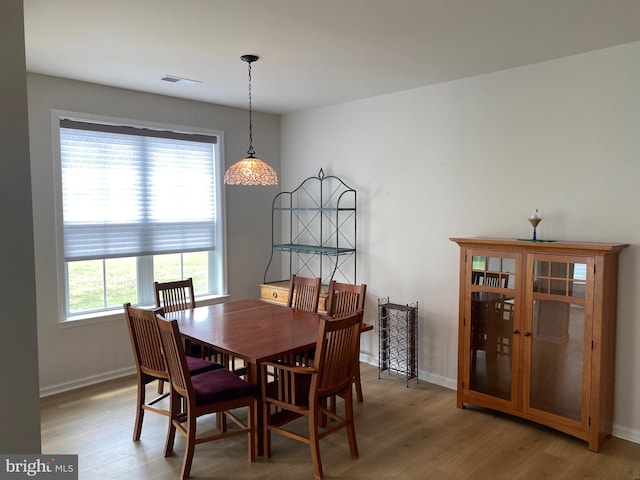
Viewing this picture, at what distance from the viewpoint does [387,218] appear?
457 centimetres

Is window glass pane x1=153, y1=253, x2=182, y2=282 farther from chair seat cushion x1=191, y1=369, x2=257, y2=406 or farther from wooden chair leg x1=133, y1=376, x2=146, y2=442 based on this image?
chair seat cushion x1=191, y1=369, x2=257, y2=406

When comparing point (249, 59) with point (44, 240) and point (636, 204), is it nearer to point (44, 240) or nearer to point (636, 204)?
point (44, 240)

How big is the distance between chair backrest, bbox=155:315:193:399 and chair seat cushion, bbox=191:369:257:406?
99 mm

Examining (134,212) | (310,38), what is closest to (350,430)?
(310,38)

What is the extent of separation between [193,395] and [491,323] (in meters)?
2.18

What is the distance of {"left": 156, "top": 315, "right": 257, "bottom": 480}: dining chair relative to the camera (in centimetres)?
268

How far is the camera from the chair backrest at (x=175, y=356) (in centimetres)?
264

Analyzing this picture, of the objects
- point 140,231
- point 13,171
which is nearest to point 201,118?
point 140,231

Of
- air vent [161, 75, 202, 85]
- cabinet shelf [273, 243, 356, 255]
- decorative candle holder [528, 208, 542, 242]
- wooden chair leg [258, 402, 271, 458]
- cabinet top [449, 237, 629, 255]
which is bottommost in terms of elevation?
wooden chair leg [258, 402, 271, 458]

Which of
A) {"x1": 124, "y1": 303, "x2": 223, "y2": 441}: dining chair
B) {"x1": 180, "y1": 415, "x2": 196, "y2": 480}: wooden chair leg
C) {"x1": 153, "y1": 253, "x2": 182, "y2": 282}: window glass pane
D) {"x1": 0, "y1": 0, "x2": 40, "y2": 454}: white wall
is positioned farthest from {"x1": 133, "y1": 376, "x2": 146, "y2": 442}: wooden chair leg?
{"x1": 153, "y1": 253, "x2": 182, "y2": 282}: window glass pane

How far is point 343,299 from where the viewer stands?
398cm

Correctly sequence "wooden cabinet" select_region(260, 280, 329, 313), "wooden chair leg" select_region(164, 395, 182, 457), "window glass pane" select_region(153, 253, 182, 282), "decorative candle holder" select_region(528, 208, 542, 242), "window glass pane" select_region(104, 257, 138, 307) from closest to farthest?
1. "wooden chair leg" select_region(164, 395, 182, 457)
2. "decorative candle holder" select_region(528, 208, 542, 242)
3. "window glass pane" select_region(104, 257, 138, 307)
4. "window glass pane" select_region(153, 253, 182, 282)
5. "wooden cabinet" select_region(260, 280, 329, 313)

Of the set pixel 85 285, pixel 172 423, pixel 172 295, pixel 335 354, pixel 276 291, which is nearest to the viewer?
pixel 335 354

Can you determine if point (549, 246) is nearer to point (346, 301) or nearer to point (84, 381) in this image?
point (346, 301)
